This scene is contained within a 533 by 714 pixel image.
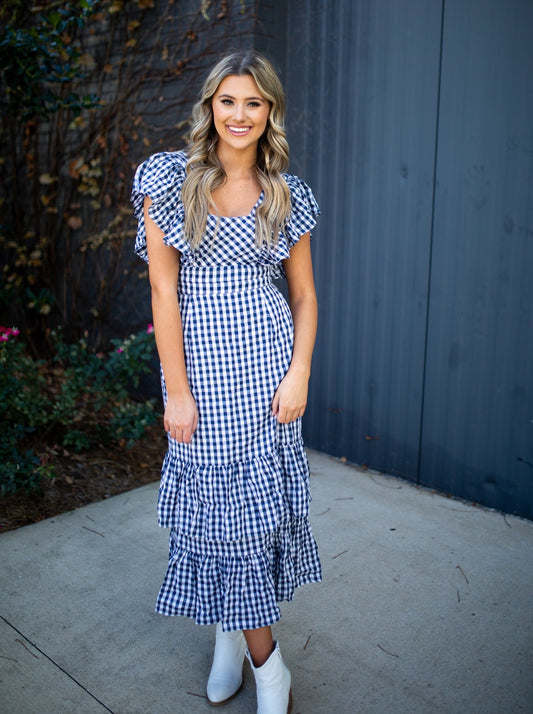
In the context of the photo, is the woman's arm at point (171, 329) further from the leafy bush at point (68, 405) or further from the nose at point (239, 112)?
the leafy bush at point (68, 405)

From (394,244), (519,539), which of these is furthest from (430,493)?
(394,244)

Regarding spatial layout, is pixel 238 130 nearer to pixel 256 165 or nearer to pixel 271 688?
pixel 256 165

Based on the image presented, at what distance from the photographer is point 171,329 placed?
1.81m

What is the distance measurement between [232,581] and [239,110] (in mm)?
1227

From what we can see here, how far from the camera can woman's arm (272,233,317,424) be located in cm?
188

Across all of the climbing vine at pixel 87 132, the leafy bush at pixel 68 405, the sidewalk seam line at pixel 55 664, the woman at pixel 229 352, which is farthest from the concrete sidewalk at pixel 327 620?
the climbing vine at pixel 87 132

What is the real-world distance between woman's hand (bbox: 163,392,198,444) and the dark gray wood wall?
→ 5.65 ft

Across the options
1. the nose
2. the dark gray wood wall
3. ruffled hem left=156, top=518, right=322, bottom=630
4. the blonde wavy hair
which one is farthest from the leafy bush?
the nose

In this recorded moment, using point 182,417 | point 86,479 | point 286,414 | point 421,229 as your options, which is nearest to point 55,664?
point 182,417

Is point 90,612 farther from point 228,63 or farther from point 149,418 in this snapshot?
point 228,63

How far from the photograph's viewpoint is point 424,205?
323cm

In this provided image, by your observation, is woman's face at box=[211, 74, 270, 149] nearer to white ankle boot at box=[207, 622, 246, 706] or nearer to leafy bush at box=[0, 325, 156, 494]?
white ankle boot at box=[207, 622, 246, 706]

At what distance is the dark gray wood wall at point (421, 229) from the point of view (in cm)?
295

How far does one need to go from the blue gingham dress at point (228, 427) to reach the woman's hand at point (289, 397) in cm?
2
